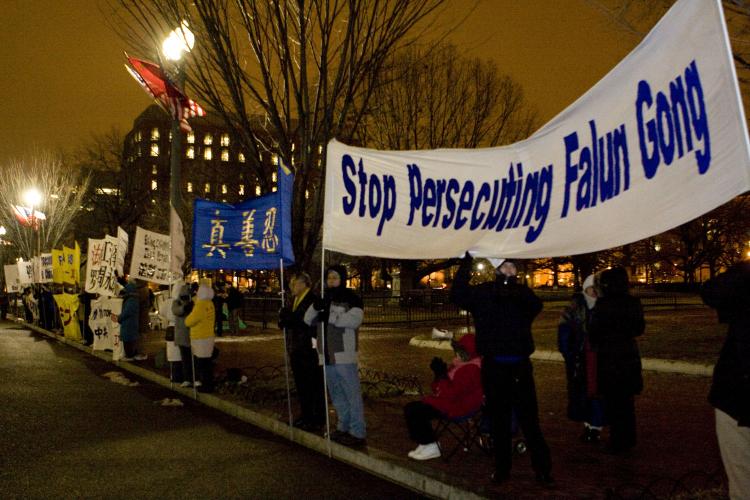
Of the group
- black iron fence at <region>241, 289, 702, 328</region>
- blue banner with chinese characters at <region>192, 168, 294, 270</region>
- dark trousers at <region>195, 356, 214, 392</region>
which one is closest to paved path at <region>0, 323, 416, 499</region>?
dark trousers at <region>195, 356, 214, 392</region>

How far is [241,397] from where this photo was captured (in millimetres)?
10609

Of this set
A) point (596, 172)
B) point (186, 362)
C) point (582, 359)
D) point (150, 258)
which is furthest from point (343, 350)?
point (150, 258)

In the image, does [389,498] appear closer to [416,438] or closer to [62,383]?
[416,438]

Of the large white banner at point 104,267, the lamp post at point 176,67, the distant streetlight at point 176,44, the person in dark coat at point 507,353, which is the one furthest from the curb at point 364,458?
the large white banner at point 104,267

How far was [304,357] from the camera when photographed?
8617 millimetres

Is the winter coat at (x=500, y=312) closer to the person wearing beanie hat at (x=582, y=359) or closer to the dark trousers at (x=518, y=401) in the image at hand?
the dark trousers at (x=518, y=401)

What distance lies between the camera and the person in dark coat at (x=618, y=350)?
663cm

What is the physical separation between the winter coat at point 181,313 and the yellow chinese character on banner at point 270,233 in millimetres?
3139

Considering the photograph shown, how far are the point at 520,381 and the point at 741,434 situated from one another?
1.84 meters

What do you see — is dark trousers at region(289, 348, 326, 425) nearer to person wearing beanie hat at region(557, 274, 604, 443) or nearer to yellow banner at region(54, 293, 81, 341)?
person wearing beanie hat at region(557, 274, 604, 443)

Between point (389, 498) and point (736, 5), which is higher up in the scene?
point (736, 5)

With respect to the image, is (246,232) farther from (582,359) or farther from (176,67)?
(582,359)

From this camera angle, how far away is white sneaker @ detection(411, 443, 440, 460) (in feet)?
21.6

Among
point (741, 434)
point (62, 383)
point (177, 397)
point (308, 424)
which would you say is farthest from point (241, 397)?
point (741, 434)
